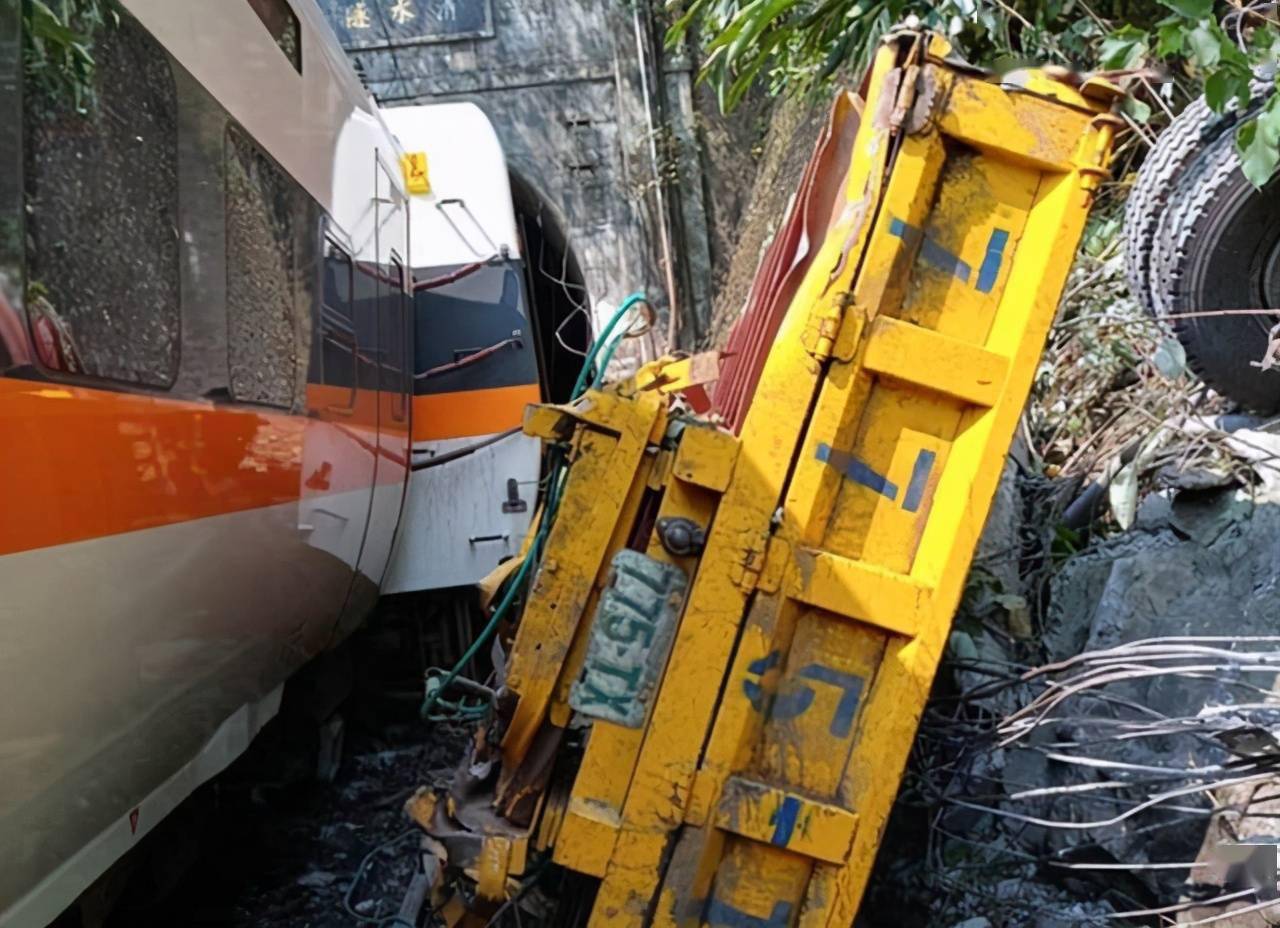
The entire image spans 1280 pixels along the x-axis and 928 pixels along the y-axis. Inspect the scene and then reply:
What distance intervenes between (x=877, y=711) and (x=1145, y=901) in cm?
102

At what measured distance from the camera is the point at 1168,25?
7.87ft

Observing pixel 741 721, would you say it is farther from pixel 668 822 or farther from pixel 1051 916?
pixel 1051 916

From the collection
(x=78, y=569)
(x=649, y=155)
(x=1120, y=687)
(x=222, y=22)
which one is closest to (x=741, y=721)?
(x=78, y=569)

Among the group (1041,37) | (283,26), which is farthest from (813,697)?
(1041,37)

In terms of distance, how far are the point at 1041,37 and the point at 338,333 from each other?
3.65 m

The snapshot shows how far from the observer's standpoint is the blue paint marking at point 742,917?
2104 mm

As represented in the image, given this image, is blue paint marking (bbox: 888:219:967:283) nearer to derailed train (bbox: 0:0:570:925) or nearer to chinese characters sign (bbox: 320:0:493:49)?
derailed train (bbox: 0:0:570:925)

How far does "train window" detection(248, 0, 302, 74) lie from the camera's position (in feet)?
10.0

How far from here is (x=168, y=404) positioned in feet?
6.91

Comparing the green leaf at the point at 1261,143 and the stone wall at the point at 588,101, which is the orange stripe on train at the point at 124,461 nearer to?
the green leaf at the point at 1261,143

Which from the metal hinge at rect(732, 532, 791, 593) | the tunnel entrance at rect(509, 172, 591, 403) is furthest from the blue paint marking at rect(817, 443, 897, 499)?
the tunnel entrance at rect(509, 172, 591, 403)

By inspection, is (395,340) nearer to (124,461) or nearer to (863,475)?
(124,461)

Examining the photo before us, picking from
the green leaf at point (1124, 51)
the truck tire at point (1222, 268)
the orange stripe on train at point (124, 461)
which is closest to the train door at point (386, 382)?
the orange stripe on train at point (124, 461)

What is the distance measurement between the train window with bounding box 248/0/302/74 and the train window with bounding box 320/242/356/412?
0.62 meters
